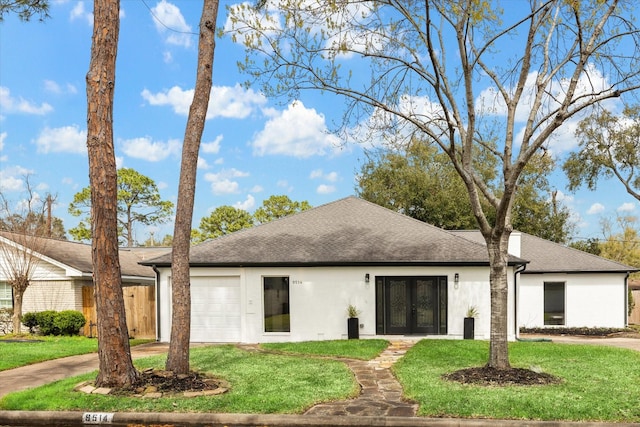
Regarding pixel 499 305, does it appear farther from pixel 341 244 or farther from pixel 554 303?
pixel 554 303

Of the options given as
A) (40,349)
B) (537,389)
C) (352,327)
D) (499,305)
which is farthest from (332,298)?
(40,349)

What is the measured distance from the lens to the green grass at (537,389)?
6.32 metres

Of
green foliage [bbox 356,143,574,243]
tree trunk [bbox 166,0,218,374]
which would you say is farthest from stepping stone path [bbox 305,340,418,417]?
green foliage [bbox 356,143,574,243]

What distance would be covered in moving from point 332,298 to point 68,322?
8783 millimetres

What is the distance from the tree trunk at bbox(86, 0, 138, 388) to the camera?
7723 millimetres

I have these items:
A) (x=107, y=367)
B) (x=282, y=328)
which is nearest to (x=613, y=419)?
(x=107, y=367)

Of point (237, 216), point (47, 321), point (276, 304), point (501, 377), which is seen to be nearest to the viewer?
point (501, 377)

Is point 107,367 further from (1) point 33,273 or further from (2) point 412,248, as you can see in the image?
(1) point 33,273

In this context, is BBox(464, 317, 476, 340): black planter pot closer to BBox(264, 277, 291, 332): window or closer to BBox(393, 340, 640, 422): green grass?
BBox(393, 340, 640, 422): green grass

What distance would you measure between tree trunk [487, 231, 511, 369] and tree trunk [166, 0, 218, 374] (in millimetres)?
5369

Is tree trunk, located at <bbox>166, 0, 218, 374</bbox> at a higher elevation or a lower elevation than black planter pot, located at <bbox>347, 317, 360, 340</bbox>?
higher

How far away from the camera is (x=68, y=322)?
16.0 meters

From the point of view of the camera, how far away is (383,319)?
565 inches

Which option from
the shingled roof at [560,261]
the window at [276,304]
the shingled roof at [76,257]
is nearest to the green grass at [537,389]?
the window at [276,304]
